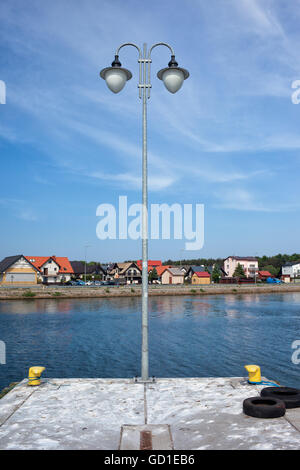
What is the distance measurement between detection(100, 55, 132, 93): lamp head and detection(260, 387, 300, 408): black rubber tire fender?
900cm

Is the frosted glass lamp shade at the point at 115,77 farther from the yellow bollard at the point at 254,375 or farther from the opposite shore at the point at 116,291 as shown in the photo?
the opposite shore at the point at 116,291

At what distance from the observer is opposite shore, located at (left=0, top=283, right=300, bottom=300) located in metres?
65.9

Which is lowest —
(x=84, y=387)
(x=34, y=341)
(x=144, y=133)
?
(x=34, y=341)

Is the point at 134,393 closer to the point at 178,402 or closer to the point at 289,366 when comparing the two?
the point at 178,402

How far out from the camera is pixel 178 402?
8.88m

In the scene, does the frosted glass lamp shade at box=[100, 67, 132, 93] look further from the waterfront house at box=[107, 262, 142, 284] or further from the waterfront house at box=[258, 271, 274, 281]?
the waterfront house at box=[258, 271, 274, 281]

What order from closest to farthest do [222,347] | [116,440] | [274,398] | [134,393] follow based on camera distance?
[116,440] → [274,398] → [134,393] → [222,347]

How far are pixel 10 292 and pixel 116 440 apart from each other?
208 feet

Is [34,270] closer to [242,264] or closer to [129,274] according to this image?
[129,274]

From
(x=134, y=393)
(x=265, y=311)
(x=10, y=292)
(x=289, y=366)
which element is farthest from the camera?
(x=10, y=292)

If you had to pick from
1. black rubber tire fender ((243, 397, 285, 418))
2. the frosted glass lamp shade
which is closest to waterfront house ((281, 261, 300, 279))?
the frosted glass lamp shade

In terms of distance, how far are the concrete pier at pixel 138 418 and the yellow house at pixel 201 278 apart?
101646 mm

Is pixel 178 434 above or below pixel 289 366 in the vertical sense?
above

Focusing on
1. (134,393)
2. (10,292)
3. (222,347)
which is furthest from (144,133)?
(10,292)
